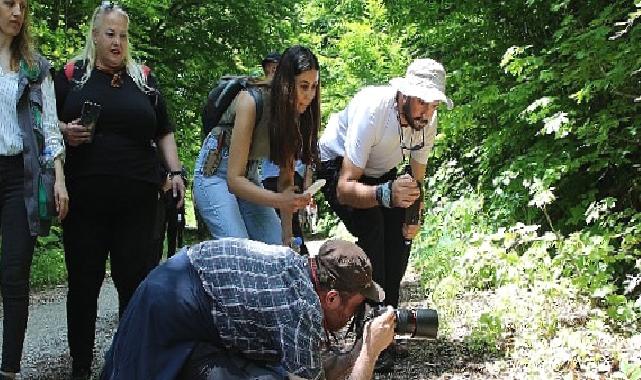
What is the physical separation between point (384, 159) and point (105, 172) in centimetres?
141

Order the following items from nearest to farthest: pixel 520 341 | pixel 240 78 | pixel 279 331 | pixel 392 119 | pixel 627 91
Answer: pixel 279 331
pixel 240 78
pixel 392 119
pixel 520 341
pixel 627 91

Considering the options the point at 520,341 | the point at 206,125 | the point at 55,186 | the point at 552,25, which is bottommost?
the point at 520,341

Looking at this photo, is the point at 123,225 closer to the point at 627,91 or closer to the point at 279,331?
the point at 279,331

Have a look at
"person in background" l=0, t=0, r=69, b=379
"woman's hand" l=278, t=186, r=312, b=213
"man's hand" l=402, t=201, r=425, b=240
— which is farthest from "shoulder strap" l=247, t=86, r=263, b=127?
"man's hand" l=402, t=201, r=425, b=240

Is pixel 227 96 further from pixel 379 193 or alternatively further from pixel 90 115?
pixel 379 193

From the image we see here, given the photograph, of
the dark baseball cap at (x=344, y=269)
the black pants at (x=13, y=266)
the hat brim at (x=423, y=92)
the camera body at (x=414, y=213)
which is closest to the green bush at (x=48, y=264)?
the black pants at (x=13, y=266)

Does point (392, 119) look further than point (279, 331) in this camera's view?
Yes

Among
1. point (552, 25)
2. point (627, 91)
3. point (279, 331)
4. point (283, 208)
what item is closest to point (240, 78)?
point (283, 208)

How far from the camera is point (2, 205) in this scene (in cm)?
315

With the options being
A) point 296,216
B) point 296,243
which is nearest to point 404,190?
point 296,243

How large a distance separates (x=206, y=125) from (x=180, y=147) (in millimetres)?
11178

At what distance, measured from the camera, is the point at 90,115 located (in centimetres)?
343

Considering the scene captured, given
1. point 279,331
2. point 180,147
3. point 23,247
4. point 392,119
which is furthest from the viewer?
point 180,147

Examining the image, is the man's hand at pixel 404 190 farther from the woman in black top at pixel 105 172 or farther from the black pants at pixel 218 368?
the black pants at pixel 218 368
